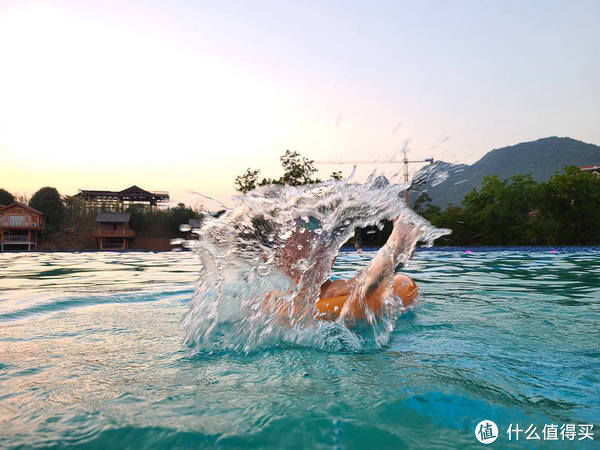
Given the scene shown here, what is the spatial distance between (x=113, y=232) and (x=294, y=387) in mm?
30945

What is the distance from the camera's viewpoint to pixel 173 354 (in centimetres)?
245

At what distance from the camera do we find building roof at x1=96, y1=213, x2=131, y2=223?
2941 cm

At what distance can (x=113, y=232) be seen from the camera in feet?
95.9

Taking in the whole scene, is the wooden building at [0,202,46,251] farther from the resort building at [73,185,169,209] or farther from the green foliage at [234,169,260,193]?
the green foliage at [234,169,260,193]

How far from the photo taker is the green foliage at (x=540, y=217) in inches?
1029

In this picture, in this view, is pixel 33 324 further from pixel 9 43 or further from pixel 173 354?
pixel 9 43

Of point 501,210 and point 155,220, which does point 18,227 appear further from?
point 501,210

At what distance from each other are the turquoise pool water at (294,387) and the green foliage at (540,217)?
24215 millimetres

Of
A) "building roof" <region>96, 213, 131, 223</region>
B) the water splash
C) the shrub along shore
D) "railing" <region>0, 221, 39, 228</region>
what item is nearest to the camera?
the water splash

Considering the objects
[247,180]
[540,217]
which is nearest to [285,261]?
[247,180]

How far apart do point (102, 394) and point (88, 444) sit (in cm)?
49

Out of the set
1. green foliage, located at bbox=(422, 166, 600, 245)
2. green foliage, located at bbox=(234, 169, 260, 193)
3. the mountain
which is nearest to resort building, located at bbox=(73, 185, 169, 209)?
green foliage, located at bbox=(234, 169, 260, 193)

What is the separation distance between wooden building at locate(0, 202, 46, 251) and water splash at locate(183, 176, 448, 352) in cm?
3159

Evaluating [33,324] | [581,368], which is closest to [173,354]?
[33,324]
